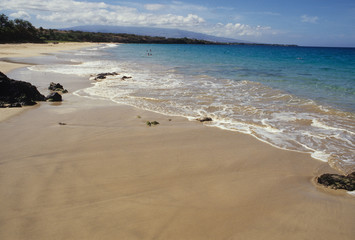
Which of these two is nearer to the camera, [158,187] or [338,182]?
[158,187]

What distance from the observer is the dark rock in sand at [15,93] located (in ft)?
34.8

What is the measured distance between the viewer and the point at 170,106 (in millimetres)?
11594

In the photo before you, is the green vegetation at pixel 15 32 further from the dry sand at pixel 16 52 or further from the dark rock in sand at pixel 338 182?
the dark rock in sand at pixel 338 182

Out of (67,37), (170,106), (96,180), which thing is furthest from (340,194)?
(67,37)

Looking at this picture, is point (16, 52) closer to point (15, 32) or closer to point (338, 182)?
point (15, 32)

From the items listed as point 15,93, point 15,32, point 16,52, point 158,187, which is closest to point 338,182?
point 158,187

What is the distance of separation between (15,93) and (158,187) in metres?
9.81

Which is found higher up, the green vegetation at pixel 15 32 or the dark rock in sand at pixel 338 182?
the green vegetation at pixel 15 32

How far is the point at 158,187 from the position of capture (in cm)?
488

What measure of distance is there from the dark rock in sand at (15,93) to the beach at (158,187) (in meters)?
3.12

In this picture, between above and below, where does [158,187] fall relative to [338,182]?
below

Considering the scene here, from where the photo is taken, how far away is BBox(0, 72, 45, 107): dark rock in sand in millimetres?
10609

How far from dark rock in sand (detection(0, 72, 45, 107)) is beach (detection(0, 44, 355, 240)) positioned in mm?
3123

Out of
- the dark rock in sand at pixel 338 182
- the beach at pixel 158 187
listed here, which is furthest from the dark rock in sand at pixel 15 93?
the dark rock in sand at pixel 338 182
